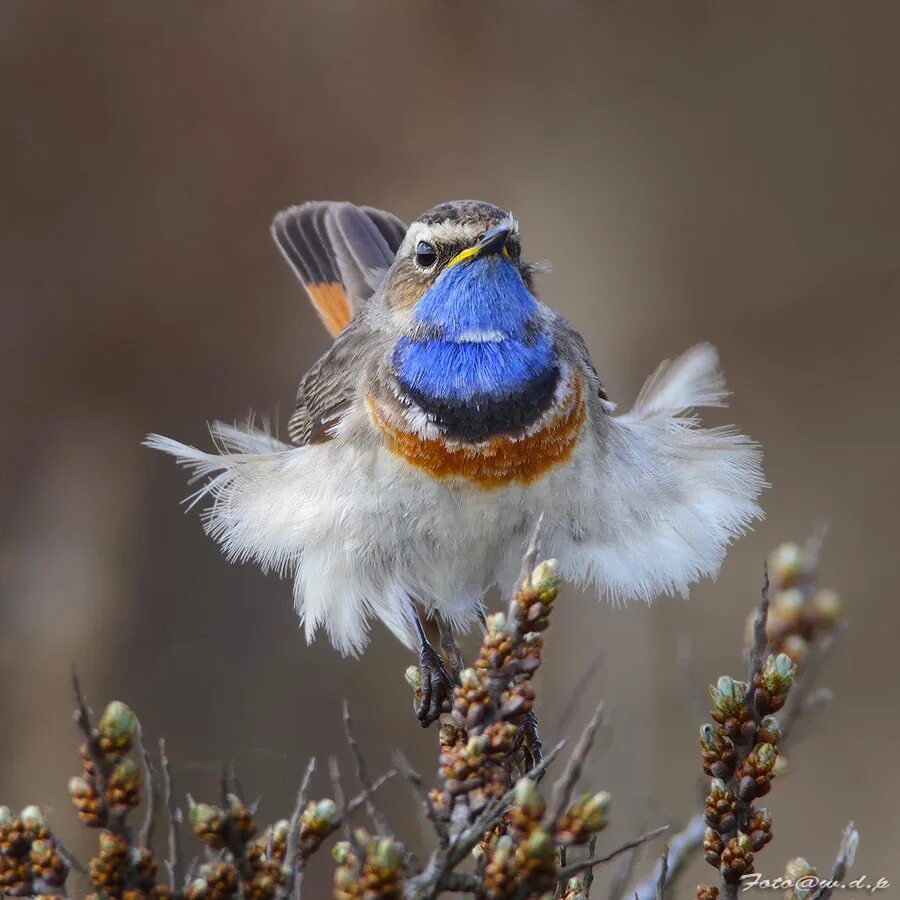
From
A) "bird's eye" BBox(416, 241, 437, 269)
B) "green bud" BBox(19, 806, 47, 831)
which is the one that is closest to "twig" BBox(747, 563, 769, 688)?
"green bud" BBox(19, 806, 47, 831)

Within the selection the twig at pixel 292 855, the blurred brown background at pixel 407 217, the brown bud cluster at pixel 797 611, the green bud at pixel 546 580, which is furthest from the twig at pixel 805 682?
the blurred brown background at pixel 407 217

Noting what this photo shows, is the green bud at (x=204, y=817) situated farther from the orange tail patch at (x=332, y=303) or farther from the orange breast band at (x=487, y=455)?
the orange tail patch at (x=332, y=303)

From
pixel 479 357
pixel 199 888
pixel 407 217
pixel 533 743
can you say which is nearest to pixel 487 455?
pixel 479 357

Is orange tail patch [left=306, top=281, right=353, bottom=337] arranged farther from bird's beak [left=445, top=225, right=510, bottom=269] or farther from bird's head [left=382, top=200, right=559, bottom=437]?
bird's beak [left=445, top=225, right=510, bottom=269]

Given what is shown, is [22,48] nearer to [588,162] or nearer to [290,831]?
[588,162]

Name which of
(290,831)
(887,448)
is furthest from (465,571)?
(887,448)

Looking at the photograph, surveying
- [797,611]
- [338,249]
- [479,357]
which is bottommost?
[797,611]

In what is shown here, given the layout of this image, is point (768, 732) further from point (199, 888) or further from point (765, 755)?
point (199, 888)
